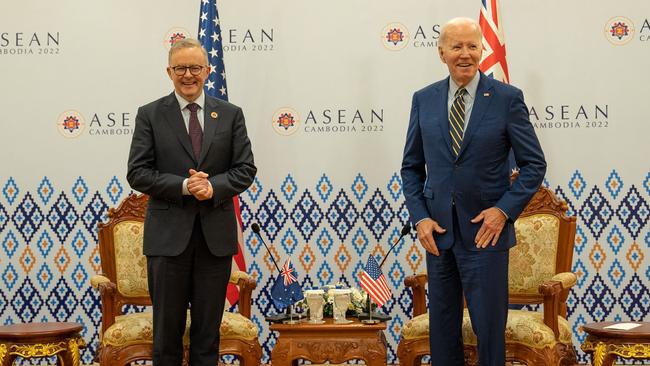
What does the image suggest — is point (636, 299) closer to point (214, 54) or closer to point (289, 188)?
point (289, 188)

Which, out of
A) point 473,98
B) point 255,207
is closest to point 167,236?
point 473,98

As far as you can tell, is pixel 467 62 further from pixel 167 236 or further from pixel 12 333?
pixel 12 333

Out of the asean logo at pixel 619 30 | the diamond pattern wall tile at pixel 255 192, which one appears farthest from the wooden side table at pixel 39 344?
the asean logo at pixel 619 30

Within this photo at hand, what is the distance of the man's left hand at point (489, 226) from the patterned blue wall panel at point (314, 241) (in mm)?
2214

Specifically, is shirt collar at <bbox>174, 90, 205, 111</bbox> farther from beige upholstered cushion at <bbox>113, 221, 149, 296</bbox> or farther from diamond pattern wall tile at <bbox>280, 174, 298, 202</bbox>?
diamond pattern wall tile at <bbox>280, 174, 298, 202</bbox>

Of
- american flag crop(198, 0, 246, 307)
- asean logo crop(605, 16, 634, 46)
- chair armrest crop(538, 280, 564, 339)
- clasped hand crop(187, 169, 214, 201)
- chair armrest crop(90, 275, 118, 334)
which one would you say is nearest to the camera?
clasped hand crop(187, 169, 214, 201)

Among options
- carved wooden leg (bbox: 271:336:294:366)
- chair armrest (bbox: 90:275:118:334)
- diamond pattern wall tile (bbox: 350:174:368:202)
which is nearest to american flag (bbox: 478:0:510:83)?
diamond pattern wall tile (bbox: 350:174:368:202)

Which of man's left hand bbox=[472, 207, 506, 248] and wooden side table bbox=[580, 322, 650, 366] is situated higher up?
man's left hand bbox=[472, 207, 506, 248]

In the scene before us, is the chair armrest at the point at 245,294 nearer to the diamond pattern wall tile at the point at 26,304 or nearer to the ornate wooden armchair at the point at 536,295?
the ornate wooden armchair at the point at 536,295

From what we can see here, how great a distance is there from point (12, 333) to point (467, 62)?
2794 mm

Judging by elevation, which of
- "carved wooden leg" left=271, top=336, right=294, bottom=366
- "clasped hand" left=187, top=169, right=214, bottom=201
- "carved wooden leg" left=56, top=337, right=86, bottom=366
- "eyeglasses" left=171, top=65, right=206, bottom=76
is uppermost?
"eyeglasses" left=171, top=65, right=206, bottom=76

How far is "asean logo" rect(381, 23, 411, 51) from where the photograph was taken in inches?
214

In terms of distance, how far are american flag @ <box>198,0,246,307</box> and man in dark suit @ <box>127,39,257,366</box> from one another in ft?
4.58

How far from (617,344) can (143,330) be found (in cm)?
242
